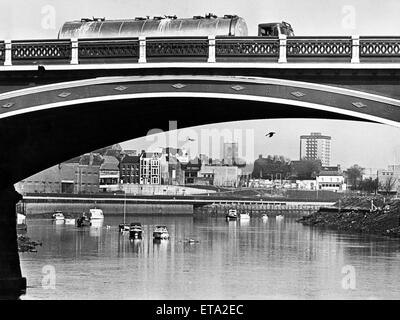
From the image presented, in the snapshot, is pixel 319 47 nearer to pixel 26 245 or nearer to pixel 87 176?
pixel 26 245

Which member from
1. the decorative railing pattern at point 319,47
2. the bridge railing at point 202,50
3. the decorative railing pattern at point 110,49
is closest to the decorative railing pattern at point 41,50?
the bridge railing at point 202,50

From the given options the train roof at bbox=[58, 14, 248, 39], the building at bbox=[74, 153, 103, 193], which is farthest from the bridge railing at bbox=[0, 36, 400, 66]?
the building at bbox=[74, 153, 103, 193]

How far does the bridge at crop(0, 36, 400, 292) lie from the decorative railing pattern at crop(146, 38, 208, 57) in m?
0.03

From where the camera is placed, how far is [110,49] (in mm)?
36094

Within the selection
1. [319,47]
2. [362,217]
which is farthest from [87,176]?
Result: [319,47]

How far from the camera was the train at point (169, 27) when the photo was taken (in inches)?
1463

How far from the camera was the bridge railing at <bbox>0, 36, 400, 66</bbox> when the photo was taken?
111 feet

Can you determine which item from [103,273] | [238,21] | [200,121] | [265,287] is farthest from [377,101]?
[103,273]

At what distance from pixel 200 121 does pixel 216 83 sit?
8.14 m

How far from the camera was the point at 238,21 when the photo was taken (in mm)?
37406

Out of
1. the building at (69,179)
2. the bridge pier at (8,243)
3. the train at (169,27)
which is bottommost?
the bridge pier at (8,243)

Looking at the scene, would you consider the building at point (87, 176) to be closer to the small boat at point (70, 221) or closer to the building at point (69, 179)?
the building at point (69, 179)

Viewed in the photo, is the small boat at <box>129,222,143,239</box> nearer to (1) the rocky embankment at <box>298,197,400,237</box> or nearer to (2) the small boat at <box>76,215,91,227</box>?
(2) the small boat at <box>76,215,91,227</box>

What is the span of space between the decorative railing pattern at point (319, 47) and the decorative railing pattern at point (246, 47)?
567 millimetres
